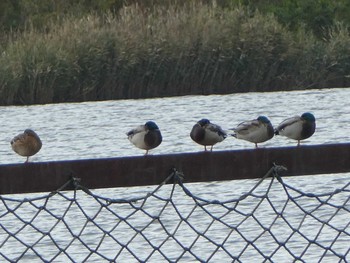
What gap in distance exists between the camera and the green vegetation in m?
17.9

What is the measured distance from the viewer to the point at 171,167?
2.83 meters

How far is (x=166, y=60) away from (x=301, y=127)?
11787 mm

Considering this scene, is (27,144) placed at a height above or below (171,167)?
below

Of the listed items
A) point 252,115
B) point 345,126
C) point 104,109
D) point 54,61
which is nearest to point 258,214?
point 345,126

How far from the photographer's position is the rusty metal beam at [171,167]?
275cm

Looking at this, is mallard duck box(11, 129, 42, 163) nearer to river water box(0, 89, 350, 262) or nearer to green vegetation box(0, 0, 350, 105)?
river water box(0, 89, 350, 262)

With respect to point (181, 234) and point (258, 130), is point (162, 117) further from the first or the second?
point (258, 130)

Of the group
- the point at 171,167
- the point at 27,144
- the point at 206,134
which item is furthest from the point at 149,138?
the point at 171,167

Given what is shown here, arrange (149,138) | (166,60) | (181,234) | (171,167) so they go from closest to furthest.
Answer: (171,167)
(149,138)
(181,234)
(166,60)

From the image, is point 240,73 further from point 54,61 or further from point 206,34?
point 54,61

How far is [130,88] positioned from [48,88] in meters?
1.39

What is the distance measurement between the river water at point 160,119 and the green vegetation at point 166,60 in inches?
15.0

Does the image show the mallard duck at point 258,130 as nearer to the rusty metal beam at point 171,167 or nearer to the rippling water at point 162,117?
the rusty metal beam at point 171,167

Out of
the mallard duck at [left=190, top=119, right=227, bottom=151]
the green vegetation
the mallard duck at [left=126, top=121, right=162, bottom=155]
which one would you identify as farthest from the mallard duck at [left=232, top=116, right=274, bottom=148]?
the green vegetation
